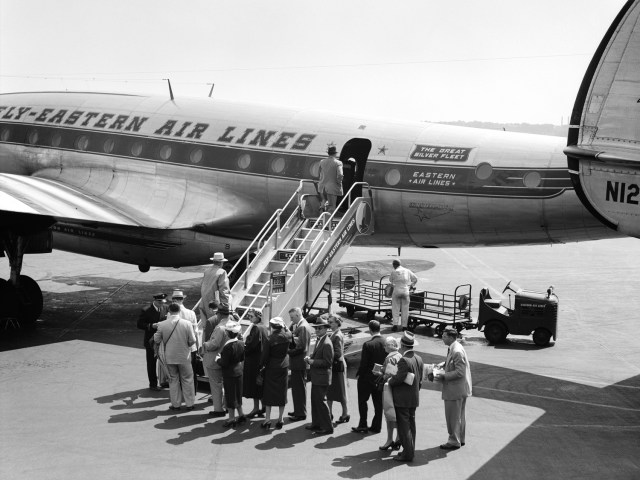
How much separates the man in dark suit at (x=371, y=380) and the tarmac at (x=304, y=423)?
21 centimetres

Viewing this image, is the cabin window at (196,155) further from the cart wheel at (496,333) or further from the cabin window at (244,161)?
the cart wheel at (496,333)

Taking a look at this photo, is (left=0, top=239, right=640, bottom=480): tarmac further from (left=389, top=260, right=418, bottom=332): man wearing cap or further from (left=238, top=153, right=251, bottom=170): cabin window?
(left=238, top=153, right=251, bottom=170): cabin window

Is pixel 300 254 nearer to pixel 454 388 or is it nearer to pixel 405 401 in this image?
pixel 454 388

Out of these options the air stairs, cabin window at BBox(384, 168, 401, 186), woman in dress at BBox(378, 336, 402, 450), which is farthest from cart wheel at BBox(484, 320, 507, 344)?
woman in dress at BBox(378, 336, 402, 450)

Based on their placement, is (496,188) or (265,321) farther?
(496,188)

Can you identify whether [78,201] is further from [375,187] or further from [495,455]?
[495,455]

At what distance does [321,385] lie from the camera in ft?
38.3

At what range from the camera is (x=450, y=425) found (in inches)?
436

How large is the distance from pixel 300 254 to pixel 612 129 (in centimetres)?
662

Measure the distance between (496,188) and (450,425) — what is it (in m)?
6.24

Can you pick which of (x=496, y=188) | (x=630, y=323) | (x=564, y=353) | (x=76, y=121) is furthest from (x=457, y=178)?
(x=76, y=121)

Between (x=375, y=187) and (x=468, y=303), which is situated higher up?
(x=375, y=187)

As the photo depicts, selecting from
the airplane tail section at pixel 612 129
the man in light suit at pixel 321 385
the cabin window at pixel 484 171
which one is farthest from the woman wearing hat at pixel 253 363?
the cabin window at pixel 484 171

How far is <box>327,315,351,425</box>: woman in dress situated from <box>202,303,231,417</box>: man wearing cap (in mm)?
1584
